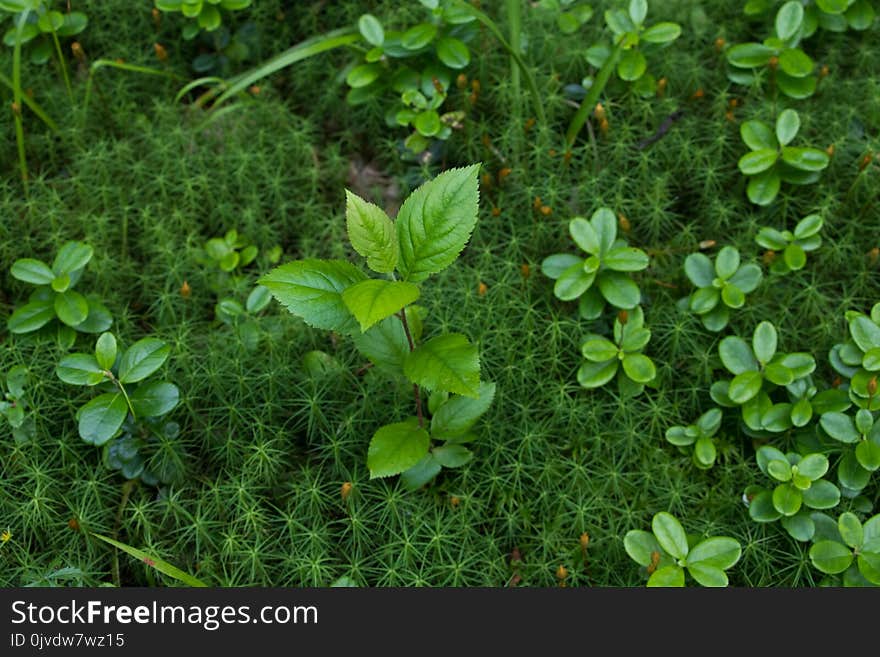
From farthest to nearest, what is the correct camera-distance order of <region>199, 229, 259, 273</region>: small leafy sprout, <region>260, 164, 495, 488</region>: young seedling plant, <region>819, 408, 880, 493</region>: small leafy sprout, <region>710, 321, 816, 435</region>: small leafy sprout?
<region>199, 229, 259, 273</region>: small leafy sprout
<region>710, 321, 816, 435</region>: small leafy sprout
<region>819, 408, 880, 493</region>: small leafy sprout
<region>260, 164, 495, 488</region>: young seedling plant

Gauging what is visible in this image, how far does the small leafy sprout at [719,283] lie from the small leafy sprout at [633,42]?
2.66 ft

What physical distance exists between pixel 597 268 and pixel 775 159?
824 millimetres

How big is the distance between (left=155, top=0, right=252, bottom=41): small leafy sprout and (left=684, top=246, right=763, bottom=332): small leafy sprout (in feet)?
6.76

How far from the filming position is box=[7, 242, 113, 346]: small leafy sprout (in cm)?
305

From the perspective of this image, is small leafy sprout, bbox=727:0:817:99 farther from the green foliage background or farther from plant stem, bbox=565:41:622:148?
plant stem, bbox=565:41:622:148

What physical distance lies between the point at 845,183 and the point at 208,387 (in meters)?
2.47

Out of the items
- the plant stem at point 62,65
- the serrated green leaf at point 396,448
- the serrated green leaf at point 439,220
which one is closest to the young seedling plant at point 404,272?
the serrated green leaf at point 439,220

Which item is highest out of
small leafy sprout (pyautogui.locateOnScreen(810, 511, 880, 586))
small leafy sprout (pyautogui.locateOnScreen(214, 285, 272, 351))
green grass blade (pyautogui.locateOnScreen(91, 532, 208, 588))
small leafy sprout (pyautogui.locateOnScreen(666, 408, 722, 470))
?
small leafy sprout (pyautogui.locateOnScreen(214, 285, 272, 351))

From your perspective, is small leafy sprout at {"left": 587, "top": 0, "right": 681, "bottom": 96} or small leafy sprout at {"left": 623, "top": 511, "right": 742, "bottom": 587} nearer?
small leafy sprout at {"left": 623, "top": 511, "right": 742, "bottom": 587}

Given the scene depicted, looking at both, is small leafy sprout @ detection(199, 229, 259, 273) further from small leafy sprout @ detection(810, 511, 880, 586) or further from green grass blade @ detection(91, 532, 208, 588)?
small leafy sprout @ detection(810, 511, 880, 586)

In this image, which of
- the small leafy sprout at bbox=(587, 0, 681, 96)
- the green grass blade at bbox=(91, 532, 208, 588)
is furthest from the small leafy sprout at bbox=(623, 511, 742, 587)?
the small leafy sprout at bbox=(587, 0, 681, 96)

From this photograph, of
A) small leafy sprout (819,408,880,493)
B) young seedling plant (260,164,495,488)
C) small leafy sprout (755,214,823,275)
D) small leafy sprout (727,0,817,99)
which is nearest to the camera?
young seedling plant (260,164,495,488)

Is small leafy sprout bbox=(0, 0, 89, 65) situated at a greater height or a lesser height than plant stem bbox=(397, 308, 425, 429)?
greater

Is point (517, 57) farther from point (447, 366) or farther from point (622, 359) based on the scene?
point (447, 366)
